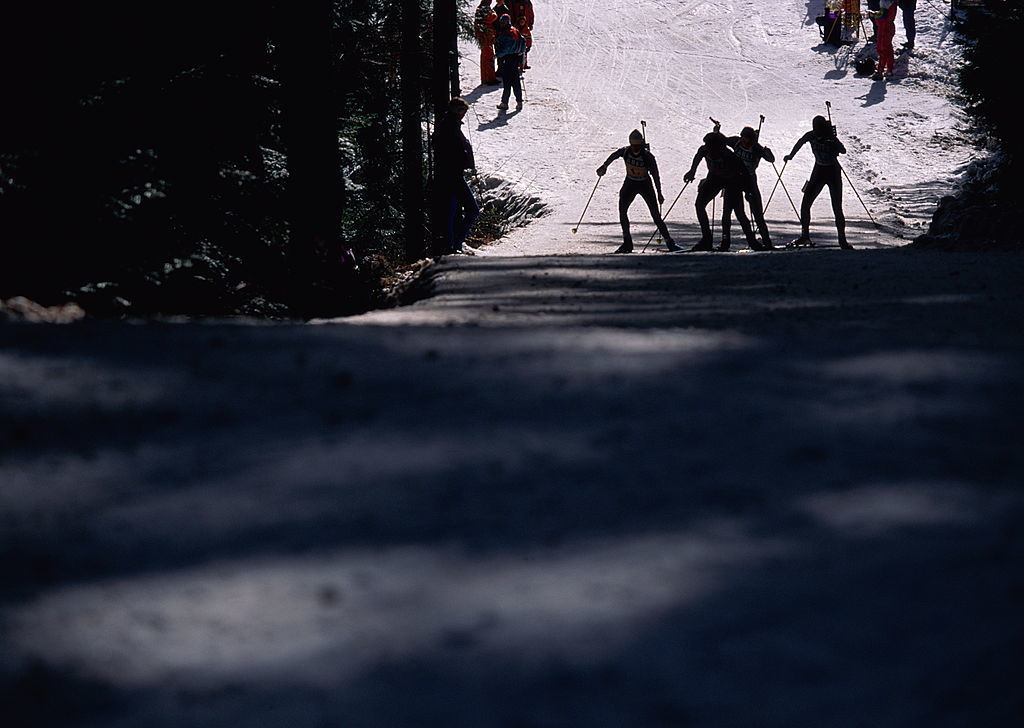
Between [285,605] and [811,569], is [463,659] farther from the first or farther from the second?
[811,569]

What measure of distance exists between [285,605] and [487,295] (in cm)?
628

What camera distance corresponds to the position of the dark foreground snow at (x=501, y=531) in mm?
2262

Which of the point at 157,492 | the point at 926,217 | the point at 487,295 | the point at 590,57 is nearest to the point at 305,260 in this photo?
the point at 487,295

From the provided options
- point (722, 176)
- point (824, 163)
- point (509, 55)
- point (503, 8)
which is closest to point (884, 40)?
point (503, 8)

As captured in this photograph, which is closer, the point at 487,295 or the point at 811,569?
the point at 811,569

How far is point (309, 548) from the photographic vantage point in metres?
2.72

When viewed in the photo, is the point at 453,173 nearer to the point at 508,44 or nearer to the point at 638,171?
the point at 638,171

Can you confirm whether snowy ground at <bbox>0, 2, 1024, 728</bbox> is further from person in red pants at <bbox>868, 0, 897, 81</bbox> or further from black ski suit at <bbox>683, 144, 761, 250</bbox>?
person in red pants at <bbox>868, 0, 897, 81</bbox>

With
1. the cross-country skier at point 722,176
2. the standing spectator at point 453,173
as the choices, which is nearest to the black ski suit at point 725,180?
the cross-country skier at point 722,176

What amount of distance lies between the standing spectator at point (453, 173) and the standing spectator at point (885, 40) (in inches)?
865

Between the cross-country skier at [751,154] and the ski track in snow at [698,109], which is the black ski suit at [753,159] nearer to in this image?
the cross-country skier at [751,154]

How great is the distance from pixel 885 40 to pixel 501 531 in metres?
35.5

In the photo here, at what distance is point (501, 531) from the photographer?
9.21 ft

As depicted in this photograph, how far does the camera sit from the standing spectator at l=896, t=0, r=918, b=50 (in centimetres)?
3469
